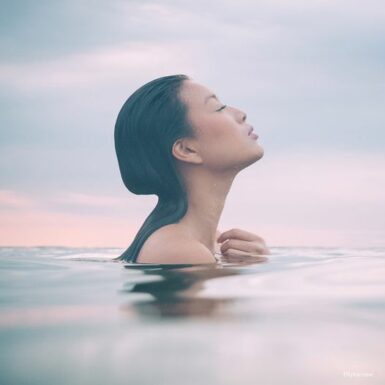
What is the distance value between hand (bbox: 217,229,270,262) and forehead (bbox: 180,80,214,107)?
101cm

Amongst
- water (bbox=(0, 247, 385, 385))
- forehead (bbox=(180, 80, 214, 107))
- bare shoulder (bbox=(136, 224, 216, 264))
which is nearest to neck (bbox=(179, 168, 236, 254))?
bare shoulder (bbox=(136, 224, 216, 264))

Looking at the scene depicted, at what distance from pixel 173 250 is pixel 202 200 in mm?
676

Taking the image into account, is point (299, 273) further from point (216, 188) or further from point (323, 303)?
point (216, 188)

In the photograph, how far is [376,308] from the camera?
1.91 metres

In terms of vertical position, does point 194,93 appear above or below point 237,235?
above

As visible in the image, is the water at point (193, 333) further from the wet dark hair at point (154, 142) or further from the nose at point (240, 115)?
the nose at point (240, 115)

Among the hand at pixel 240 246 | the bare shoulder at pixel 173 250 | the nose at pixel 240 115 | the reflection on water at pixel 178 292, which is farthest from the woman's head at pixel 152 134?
the reflection on water at pixel 178 292

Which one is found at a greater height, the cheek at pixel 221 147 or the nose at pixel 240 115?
the nose at pixel 240 115

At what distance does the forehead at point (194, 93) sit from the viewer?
13.9 ft

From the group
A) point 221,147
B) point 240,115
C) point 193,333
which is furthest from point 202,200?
point 193,333

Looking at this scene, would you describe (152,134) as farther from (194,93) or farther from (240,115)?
(240,115)

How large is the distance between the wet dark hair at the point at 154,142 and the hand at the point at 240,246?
1.60 feet

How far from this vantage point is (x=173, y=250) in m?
3.71

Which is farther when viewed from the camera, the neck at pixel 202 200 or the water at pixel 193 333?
the neck at pixel 202 200
